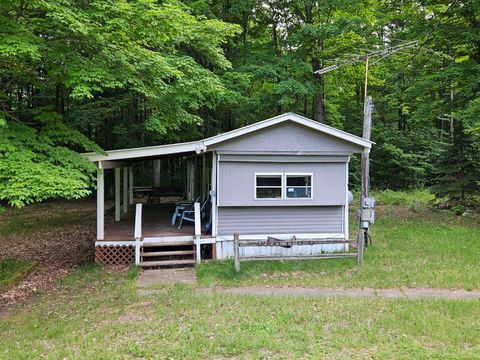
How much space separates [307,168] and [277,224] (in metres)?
1.61

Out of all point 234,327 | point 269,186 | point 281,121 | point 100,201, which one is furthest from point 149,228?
point 234,327

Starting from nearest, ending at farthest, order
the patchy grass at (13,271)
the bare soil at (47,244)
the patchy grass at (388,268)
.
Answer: the patchy grass at (388,268), the patchy grass at (13,271), the bare soil at (47,244)

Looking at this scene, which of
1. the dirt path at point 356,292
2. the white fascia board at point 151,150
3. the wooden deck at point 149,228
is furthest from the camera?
the wooden deck at point 149,228

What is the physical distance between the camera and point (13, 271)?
8.38 metres

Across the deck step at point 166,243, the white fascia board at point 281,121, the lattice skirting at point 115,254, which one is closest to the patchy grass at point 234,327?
the lattice skirting at point 115,254

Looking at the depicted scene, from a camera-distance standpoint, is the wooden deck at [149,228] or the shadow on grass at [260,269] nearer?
the shadow on grass at [260,269]

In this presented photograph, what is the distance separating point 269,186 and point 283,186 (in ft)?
1.15

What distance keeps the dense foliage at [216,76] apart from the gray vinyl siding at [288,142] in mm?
2049

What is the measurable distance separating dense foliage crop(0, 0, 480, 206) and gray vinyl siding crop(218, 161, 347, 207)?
2.65 metres

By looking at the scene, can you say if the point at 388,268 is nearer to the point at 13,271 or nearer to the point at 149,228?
the point at 149,228

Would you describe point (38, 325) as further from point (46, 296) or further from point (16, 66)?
point (16, 66)

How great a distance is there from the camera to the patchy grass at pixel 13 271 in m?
7.71

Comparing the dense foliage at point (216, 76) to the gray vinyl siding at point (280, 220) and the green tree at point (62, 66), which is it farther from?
the gray vinyl siding at point (280, 220)

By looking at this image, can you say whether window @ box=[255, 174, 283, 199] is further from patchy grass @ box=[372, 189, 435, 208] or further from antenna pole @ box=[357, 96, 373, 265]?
patchy grass @ box=[372, 189, 435, 208]
